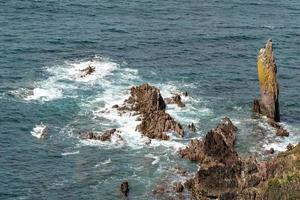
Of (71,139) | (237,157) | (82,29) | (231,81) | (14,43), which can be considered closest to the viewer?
(237,157)

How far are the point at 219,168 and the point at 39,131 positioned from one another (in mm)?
33875

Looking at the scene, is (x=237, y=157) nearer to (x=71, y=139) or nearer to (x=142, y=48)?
(x=71, y=139)

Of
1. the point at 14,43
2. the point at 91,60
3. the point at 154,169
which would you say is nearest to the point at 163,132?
the point at 154,169

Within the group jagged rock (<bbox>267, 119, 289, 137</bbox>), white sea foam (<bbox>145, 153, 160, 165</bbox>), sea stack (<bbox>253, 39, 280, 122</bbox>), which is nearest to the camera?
white sea foam (<bbox>145, 153, 160, 165</bbox>)

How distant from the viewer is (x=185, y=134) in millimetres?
114812

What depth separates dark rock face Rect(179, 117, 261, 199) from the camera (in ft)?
297

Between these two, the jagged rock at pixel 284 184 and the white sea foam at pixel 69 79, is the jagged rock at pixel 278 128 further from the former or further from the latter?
the white sea foam at pixel 69 79

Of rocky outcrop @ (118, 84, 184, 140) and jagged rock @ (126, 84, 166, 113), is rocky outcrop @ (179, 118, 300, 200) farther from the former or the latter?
jagged rock @ (126, 84, 166, 113)

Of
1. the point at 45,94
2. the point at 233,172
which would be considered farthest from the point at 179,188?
the point at 45,94

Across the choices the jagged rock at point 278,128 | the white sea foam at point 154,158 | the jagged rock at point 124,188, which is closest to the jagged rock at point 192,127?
the white sea foam at point 154,158

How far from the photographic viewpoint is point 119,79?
135125 mm

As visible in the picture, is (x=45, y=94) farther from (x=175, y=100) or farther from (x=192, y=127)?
(x=192, y=127)

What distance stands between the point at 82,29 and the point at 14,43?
1746 cm

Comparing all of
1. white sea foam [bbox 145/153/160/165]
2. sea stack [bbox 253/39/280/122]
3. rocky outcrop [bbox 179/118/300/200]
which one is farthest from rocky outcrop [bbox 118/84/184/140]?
sea stack [bbox 253/39/280/122]
